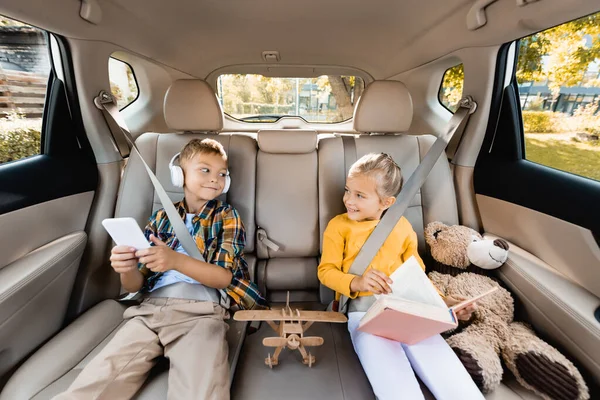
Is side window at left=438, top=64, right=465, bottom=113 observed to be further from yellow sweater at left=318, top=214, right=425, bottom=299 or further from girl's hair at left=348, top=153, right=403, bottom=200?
yellow sweater at left=318, top=214, right=425, bottom=299

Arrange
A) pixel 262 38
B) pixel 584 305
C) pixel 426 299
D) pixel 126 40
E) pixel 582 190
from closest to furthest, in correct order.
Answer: pixel 426 299 < pixel 584 305 < pixel 582 190 < pixel 126 40 < pixel 262 38

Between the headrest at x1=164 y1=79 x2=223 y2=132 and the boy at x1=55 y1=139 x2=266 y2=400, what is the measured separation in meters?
0.32

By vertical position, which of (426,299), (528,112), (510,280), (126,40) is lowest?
(510,280)

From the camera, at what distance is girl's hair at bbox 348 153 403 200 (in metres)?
1.36

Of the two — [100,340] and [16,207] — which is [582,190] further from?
[16,207]

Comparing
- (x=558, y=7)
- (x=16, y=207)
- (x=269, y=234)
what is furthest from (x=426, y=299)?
(x=16, y=207)

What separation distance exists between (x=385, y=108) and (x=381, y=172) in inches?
22.1

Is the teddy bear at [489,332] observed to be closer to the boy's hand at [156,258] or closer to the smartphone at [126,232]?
the boy's hand at [156,258]

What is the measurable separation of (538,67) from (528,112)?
24cm

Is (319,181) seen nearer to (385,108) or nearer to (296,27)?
(385,108)

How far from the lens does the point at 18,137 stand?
1459 mm

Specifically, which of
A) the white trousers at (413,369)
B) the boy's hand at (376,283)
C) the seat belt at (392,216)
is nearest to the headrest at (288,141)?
the seat belt at (392,216)

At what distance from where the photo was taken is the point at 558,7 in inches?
47.8

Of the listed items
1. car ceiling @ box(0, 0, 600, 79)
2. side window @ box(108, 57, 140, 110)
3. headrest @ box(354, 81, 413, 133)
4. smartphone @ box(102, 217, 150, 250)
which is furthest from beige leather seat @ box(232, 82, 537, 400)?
side window @ box(108, 57, 140, 110)
